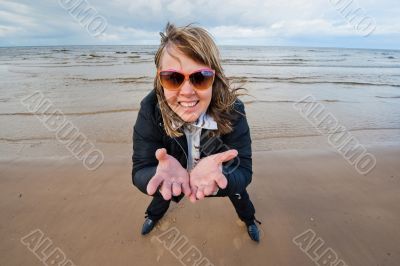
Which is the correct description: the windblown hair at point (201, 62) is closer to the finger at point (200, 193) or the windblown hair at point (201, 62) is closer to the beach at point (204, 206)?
the finger at point (200, 193)

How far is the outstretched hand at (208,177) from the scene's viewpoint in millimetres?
1501

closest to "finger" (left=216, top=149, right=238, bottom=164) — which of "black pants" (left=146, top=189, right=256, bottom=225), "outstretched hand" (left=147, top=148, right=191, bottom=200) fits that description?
"outstretched hand" (left=147, top=148, right=191, bottom=200)

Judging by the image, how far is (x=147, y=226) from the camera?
2553mm

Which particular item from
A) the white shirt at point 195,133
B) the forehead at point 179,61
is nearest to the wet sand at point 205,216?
the white shirt at point 195,133

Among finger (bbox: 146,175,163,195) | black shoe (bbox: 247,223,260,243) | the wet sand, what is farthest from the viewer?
black shoe (bbox: 247,223,260,243)

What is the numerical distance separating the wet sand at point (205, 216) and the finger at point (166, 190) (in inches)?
45.0

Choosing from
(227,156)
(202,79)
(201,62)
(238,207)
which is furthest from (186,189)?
(238,207)

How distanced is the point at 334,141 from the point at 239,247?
3.34 metres

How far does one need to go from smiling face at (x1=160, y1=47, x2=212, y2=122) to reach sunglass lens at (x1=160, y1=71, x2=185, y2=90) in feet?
0.09

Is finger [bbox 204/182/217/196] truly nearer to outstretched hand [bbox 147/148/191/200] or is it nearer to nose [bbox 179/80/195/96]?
outstretched hand [bbox 147/148/191/200]

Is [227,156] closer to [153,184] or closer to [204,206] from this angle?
[153,184]

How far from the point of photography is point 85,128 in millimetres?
5355

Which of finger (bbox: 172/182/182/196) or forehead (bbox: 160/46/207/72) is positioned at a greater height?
forehead (bbox: 160/46/207/72)

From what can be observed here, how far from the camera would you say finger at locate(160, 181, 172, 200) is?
4.65ft
